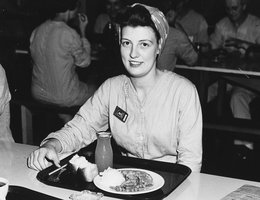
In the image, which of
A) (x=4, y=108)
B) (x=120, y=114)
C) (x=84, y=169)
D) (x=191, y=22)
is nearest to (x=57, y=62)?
(x=4, y=108)

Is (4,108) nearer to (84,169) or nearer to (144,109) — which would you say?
(144,109)

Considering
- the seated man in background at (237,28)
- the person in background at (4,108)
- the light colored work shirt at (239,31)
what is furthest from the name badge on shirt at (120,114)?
the light colored work shirt at (239,31)

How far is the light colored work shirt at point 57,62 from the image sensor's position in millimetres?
3996

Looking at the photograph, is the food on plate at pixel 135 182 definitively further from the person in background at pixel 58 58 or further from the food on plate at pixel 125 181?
the person in background at pixel 58 58

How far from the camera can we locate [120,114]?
7.52 ft

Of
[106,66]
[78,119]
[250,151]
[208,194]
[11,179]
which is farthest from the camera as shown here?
[106,66]

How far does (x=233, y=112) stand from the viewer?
461cm

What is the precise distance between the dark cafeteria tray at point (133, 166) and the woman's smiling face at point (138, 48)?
0.47 meters

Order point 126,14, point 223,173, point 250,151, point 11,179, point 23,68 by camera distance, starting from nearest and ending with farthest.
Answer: point 11,179 → point 126,14 → point 223,173 → point 250,151 → point 23,68

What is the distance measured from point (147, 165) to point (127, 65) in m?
0.54

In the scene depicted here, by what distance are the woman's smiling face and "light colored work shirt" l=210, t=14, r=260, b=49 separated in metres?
3.64

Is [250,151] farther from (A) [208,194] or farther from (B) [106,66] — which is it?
(A) [208,194]

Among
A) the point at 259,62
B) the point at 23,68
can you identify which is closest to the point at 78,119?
the point at 259,62

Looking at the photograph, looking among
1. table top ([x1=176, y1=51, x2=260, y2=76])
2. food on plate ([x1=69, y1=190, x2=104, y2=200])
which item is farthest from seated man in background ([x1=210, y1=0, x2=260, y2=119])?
food on plate ([x1=69, y1=190, x2=104, y2=200])
